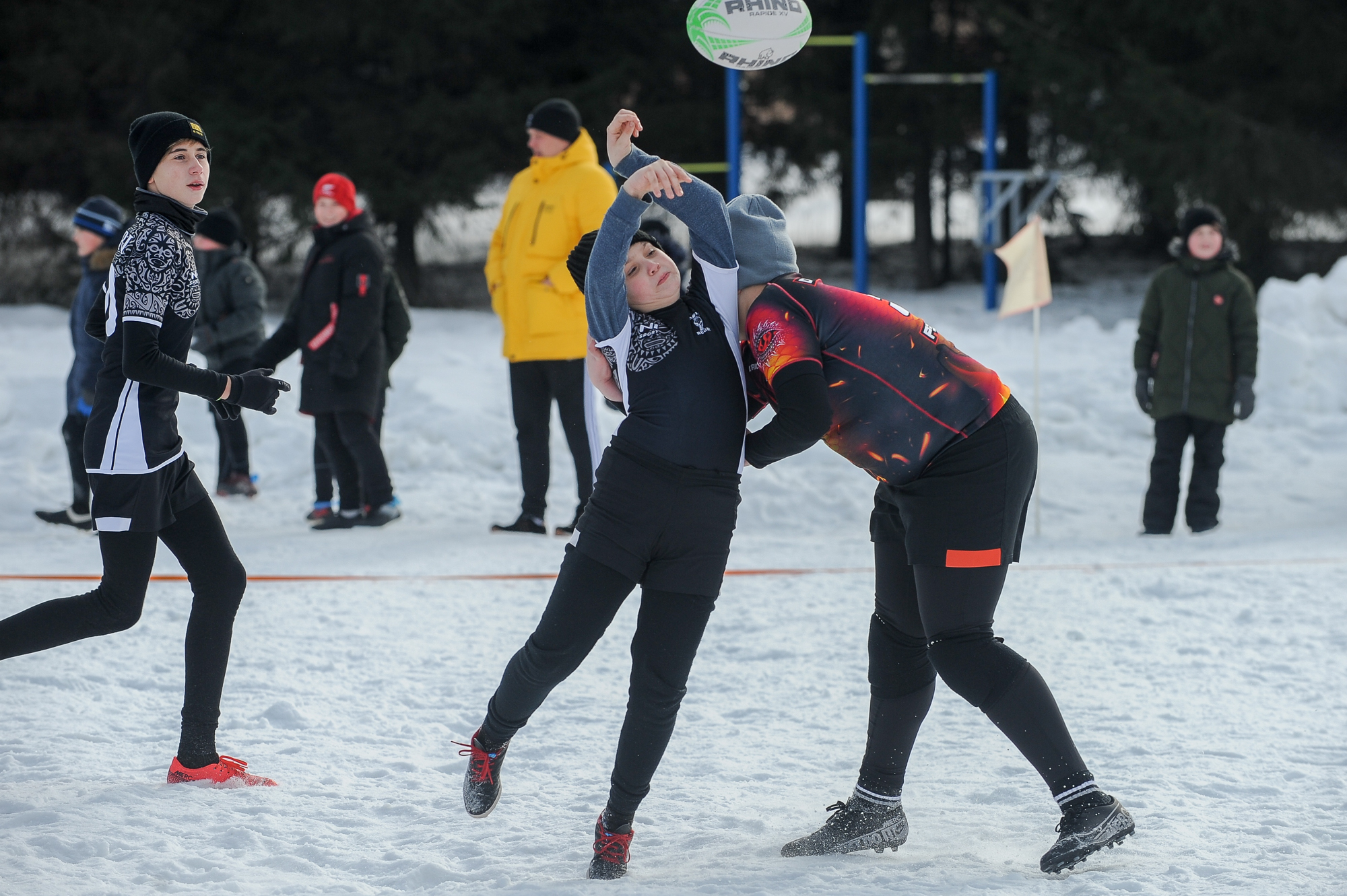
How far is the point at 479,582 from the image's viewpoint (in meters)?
5.85

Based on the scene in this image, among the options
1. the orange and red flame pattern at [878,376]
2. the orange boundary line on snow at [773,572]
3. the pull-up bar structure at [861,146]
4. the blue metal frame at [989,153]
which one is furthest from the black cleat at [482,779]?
the blue metal frame at [989,153]

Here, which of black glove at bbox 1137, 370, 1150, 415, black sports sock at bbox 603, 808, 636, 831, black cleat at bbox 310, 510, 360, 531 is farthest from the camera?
black glove at bbox 1137, 370, 1150, 415

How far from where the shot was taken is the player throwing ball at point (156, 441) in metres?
3.24

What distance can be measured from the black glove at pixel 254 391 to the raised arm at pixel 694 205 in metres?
1.07

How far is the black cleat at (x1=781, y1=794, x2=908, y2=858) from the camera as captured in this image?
312 cm

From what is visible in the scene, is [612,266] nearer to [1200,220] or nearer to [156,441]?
[156,441]

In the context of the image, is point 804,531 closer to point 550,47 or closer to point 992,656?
point 992,656

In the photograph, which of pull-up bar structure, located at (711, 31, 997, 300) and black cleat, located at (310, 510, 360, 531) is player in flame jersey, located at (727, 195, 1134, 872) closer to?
black cleat, located at (310, 510, 360, 531)

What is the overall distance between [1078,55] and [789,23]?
1537 cm

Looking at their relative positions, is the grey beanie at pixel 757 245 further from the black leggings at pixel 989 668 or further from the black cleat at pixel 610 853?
the black cleat at pixel 610 853

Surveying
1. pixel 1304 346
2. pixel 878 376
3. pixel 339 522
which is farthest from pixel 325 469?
pixel 1304 346

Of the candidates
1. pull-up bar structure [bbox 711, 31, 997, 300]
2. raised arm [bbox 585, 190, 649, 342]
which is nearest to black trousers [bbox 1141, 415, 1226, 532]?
raised arm [bbox 585, 190, 649, 342]

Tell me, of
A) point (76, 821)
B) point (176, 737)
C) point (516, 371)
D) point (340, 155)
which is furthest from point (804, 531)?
point (340, 155)

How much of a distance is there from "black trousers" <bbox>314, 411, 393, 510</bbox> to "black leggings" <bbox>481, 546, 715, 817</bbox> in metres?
3.91
